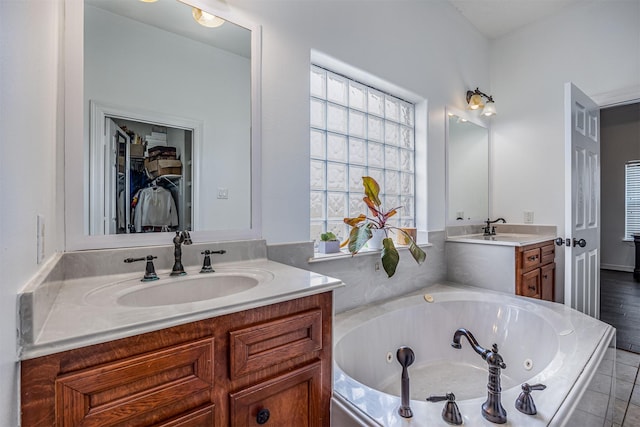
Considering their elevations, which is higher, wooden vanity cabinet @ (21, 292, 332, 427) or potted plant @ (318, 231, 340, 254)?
potted plant @ (318, 231, 340, 254)

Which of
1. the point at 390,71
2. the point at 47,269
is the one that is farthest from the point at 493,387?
the point at 390,71

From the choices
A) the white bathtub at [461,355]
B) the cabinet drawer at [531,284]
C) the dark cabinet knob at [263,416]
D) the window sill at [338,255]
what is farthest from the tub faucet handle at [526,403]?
the cabinet drawer at [531,284]

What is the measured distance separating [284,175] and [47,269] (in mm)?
1033

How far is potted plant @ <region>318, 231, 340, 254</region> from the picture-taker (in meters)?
1.86

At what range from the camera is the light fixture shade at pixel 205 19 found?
1377 mm

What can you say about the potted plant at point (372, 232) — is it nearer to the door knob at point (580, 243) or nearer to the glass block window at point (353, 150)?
the glass block window at point (353, 150)

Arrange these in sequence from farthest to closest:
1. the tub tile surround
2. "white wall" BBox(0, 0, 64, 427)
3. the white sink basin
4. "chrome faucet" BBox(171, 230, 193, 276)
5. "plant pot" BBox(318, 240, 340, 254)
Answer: "plant pot" BBox(318, 240, 340, 254) < "chrome faucet" BBox(171, 230, 193, 276) < the white sink basin < the tub tile surround < "white wall" BBox(0, 0, 64, 427)

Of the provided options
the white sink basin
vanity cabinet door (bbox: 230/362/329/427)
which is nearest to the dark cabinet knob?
vanity cabinet door (bbox: 230/362/329/427)

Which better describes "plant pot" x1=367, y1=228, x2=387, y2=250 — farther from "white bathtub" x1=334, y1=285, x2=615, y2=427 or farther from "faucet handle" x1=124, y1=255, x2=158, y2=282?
"faucet handle" x1=124, y1=255, x2=158, y2=282

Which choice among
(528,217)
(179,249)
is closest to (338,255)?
(179,249)

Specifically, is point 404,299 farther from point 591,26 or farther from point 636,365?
point 591,26

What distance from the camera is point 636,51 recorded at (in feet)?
8.26

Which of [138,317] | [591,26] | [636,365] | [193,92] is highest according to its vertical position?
[591,26]

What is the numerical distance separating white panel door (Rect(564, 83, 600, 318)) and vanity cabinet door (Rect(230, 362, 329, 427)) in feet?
6.75
